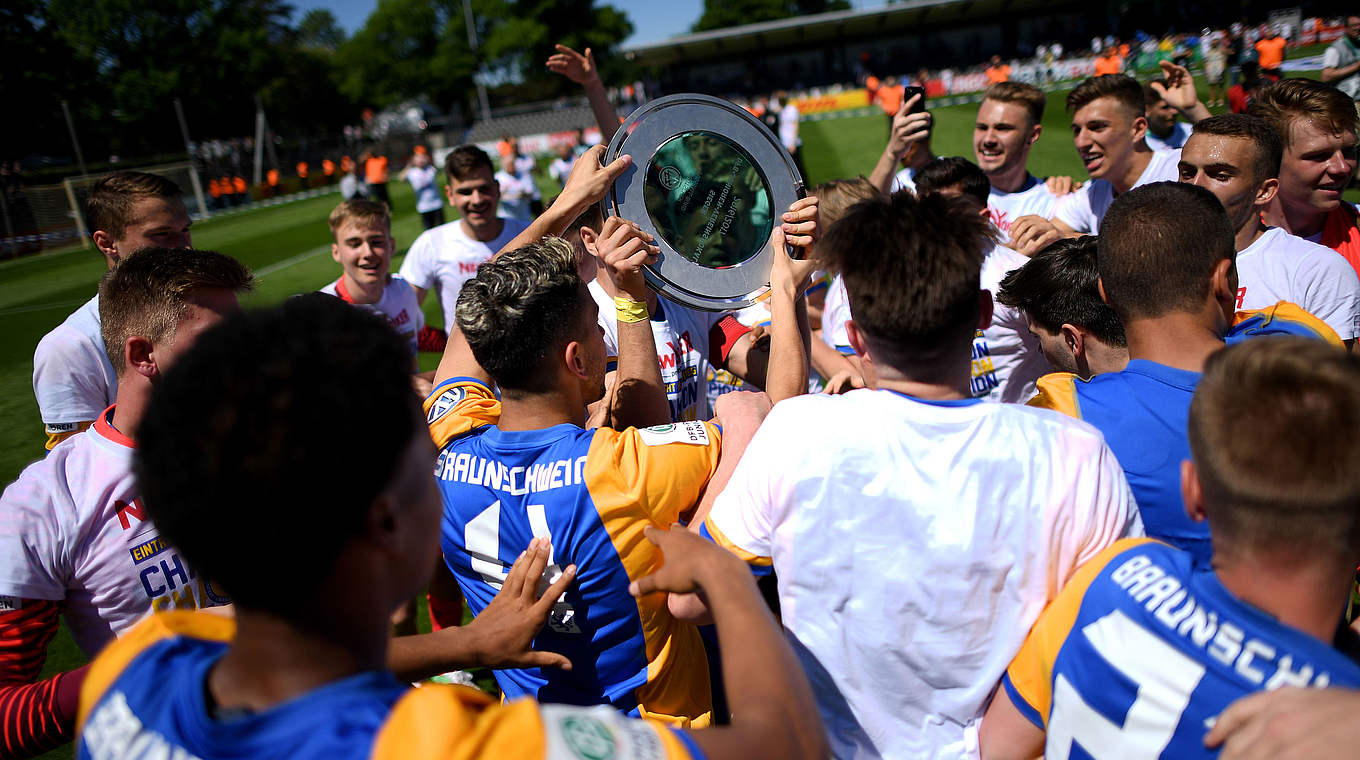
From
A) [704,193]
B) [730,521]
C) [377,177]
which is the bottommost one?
[730,521]

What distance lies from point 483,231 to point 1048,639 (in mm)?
5483

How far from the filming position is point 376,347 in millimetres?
1127

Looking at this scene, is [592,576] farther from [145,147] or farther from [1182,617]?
[145,147]

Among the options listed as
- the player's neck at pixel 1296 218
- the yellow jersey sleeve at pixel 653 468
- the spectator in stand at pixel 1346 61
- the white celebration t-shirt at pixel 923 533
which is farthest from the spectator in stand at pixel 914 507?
the spectator in stand at pixel 1346 61

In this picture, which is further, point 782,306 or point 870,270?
point 782,306

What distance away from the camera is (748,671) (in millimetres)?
1202

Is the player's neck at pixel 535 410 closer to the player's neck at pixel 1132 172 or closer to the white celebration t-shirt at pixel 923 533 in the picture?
the white celebration t-shirt at pixel 923 533

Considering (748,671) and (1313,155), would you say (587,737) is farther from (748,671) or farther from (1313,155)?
(1313,155)

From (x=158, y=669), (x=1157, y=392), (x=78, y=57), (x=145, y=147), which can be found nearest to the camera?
(x=158, y=669)

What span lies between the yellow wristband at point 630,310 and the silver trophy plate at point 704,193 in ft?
0.32

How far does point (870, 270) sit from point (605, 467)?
34.7 inches

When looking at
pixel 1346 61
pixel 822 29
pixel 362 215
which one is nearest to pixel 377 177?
pixel 362 215

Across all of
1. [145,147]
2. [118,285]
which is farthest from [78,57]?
[118,285]

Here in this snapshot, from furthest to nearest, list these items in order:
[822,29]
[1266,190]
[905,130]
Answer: [822,29] < [905,130] < [1266,190]
